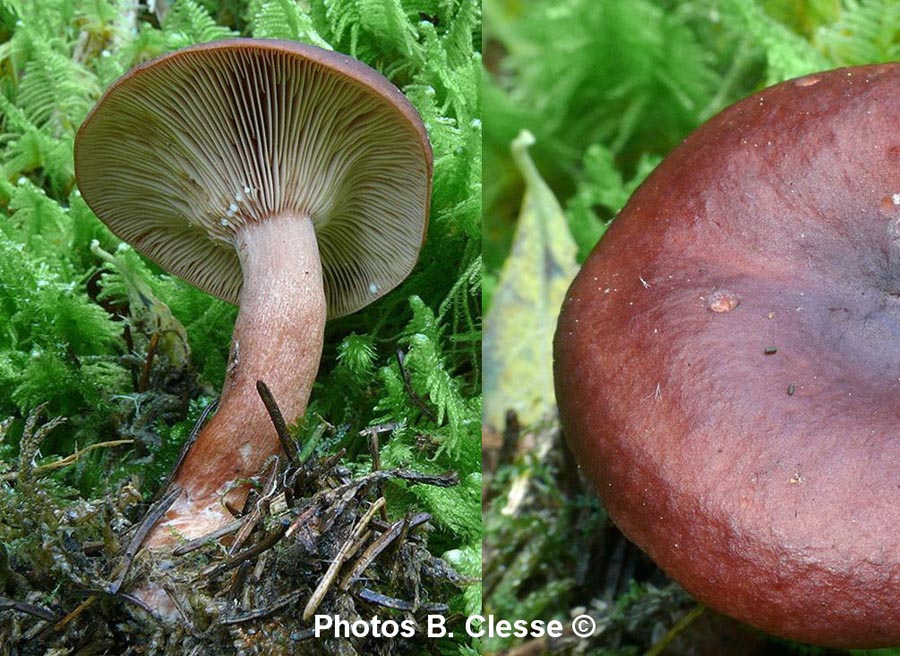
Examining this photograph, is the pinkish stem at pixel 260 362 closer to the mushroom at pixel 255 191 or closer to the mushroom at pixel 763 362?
the mushroom at pixel 255 191

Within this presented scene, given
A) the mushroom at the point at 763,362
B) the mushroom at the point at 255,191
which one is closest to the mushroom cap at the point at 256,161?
the mushroom at the point at 255,191

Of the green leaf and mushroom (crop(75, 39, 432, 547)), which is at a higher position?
mushroom (crop(75, 39, 432, 547))

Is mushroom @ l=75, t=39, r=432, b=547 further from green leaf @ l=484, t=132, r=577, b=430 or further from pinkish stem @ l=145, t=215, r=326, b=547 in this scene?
green leaf @ l=484, t=132, r=577, b=430

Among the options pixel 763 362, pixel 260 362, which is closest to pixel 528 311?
pixel 260 362

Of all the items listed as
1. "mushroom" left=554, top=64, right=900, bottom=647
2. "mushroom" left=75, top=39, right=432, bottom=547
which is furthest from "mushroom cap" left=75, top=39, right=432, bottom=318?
"mushroom" left=554, top=64, right=900, bottom=647

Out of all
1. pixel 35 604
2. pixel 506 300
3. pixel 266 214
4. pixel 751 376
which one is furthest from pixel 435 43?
pixel 35 604

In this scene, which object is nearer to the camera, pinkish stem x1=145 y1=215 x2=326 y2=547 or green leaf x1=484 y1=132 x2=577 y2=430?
pinkish stem x1=145 y1=215 x2=326 y2=547

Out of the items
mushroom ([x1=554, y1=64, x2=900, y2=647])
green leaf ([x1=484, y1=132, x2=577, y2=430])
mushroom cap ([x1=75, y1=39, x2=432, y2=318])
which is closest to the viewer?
mushroom ([x1=554, y1=64, x2=900, y2=647])
